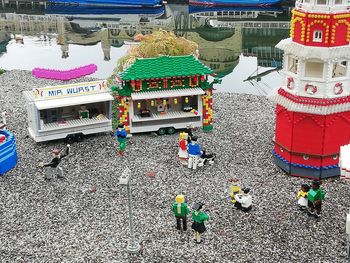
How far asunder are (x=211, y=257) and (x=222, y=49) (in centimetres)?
3427

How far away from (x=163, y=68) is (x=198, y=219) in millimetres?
9172

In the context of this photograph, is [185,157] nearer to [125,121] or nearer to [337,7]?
[125,121]

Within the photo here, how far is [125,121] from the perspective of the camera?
864 inches

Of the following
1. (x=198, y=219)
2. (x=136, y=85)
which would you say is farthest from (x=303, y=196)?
(x=136, y=85)

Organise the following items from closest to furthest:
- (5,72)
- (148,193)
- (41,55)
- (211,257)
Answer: (211,257)
(148,193)
(5,72)
(41,55)

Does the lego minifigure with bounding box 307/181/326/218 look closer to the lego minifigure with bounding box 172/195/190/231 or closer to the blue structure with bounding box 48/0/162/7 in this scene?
the lego minifigure with bounding box 172/195/190/231

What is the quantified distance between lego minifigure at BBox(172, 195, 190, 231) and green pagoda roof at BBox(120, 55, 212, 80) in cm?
788

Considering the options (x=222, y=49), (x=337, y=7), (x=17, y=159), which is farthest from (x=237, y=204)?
(x=222, y=49)

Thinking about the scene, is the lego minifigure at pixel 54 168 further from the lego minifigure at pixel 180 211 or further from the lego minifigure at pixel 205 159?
the lego minifigure at pixel 180 211

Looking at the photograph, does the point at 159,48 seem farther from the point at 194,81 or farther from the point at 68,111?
the point at 68,111

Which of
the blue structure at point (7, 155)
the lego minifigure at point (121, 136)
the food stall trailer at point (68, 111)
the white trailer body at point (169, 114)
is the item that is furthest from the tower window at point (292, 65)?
the blue structure at point (7, 155)

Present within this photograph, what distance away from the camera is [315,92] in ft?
56.6

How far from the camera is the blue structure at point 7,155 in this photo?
1869cm

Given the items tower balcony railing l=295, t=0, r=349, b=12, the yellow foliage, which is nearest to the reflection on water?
the yellow foliage
